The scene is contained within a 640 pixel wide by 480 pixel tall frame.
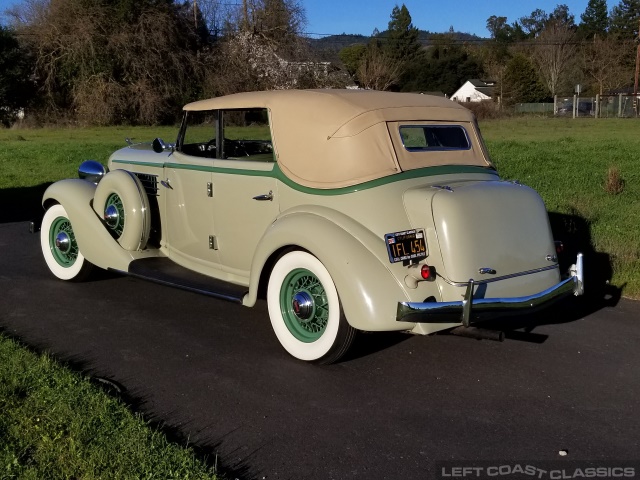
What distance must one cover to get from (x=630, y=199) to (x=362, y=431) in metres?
8.19

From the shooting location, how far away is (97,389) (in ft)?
12.9

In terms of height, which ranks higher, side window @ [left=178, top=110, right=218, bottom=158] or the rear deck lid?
side window @ [left=178, top=110, right=218, bottom=158]

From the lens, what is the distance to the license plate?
13.7 ft

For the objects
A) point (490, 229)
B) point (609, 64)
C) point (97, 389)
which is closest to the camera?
point (97, 389)

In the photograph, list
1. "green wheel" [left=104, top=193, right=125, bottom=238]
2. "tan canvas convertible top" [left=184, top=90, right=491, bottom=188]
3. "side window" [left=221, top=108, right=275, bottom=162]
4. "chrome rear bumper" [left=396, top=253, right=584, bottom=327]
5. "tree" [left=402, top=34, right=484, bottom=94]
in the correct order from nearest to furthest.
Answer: "chrome rear bumper" [left=396, top=253, right=584, bottom=327] < "tan canvas convertible top" [left=184, top=90, right=491, bottom=188] < "side window" [left=221, top=108, right=275, bottom=162] < "green wheel" [left=104, top=193, right=125, bottom=238] < "tree" [left=402, top=34, right=484, bottom=94]

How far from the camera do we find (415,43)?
291 ft

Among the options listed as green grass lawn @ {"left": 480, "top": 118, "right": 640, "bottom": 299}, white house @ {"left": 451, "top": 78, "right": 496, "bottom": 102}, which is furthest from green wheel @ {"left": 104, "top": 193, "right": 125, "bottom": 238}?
white house @ {"left": 451, "top": 78, "right": 496, "bottom": 102}

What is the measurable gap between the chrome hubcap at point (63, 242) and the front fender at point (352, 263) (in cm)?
276

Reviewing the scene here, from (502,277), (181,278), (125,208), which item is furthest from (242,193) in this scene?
(502,277)

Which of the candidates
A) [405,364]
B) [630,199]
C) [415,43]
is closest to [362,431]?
[405,364]

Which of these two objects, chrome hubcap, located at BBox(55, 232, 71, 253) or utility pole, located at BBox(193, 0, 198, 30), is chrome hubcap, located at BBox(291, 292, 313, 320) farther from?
utility pole, located at BBox(193, 0, 198, 30)

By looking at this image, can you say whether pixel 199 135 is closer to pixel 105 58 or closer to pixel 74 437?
pixel 74 437

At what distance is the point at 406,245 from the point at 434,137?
4.17ft

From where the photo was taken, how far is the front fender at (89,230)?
596 cm
